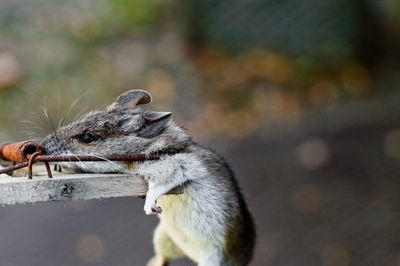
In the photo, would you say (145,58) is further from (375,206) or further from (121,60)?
(375,206)

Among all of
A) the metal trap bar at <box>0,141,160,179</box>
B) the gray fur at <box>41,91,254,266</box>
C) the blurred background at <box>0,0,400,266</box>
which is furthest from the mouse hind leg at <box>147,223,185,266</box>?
the blurred background at <box>0,0,400,266</box>

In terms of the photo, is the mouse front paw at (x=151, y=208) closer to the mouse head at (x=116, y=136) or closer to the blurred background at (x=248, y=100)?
the mouse head at (x=116, y=136)

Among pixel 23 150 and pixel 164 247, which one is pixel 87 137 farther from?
pixel 164 247

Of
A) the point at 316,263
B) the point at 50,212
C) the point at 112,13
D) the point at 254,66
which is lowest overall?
the point at 316,263

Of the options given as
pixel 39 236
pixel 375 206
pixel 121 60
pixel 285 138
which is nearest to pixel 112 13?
pixel 121 60

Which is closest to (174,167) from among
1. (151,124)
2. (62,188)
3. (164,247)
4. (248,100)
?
(151,124)

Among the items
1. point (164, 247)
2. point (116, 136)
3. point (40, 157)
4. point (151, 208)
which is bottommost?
point (164, 247)

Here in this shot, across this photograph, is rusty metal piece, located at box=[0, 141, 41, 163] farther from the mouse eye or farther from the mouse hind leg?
the mouse hind leg

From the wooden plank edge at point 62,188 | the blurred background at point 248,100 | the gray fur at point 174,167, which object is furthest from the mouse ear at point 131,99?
the blurred background at point 248,100
